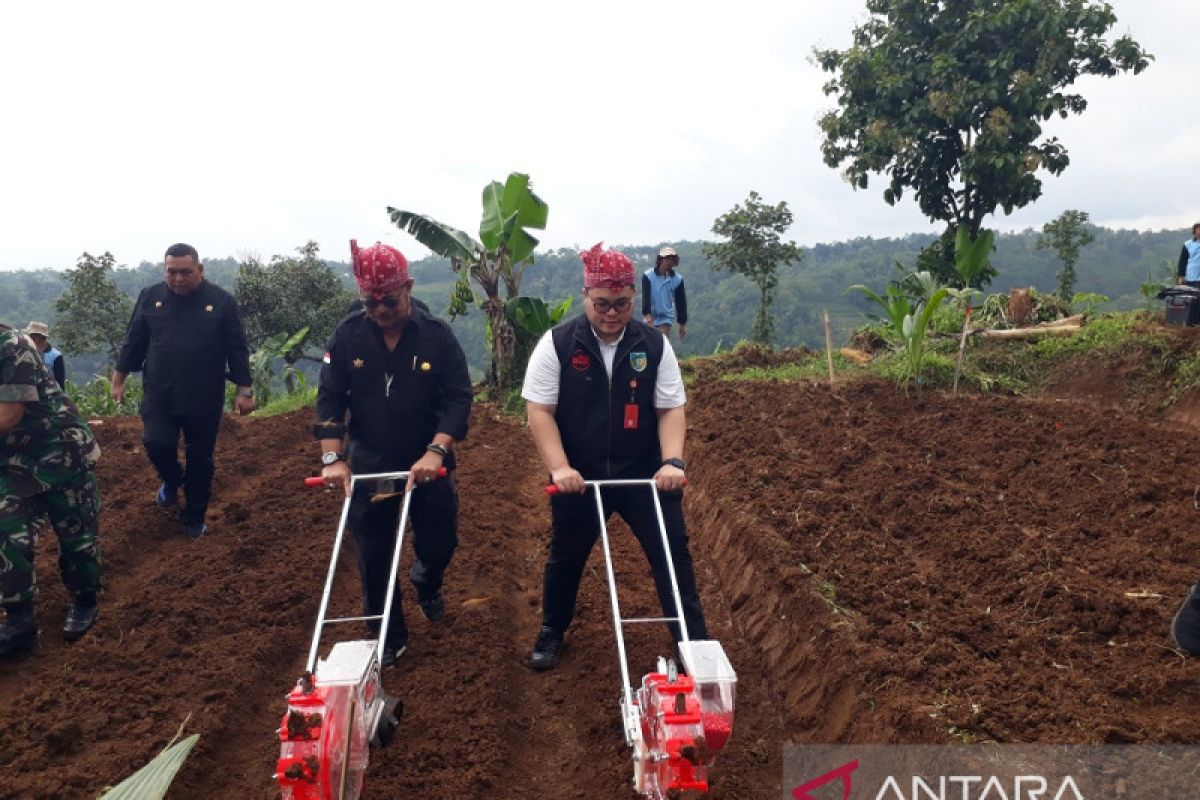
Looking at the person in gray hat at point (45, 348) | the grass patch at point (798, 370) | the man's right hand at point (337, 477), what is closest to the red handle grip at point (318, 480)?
the man's right hand at point (337, 477)

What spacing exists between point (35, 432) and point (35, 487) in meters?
0.27

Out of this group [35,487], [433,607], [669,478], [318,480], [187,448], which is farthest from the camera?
[187,448]

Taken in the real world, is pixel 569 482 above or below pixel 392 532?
above

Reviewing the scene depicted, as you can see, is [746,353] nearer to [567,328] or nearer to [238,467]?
[238,467]

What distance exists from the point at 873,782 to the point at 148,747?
2.93 m

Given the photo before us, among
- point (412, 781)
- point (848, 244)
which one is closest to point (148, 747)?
point (412, 781)

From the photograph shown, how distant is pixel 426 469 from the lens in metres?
3.74

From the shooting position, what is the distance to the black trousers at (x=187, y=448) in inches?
223

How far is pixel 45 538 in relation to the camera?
19.7 feet

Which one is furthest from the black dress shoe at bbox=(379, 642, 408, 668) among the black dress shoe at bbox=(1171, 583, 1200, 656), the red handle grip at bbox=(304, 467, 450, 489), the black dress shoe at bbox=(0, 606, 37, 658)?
the black dress shoe at bbox=(1171, 583, 1200, 656)

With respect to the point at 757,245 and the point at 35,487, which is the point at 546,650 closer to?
the point at 35,487

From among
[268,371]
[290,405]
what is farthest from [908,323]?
[268,371]

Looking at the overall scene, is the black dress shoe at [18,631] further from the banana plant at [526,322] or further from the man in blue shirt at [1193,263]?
the man in blue shirt at [1193,263]

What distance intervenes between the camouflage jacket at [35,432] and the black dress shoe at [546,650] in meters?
2.56
